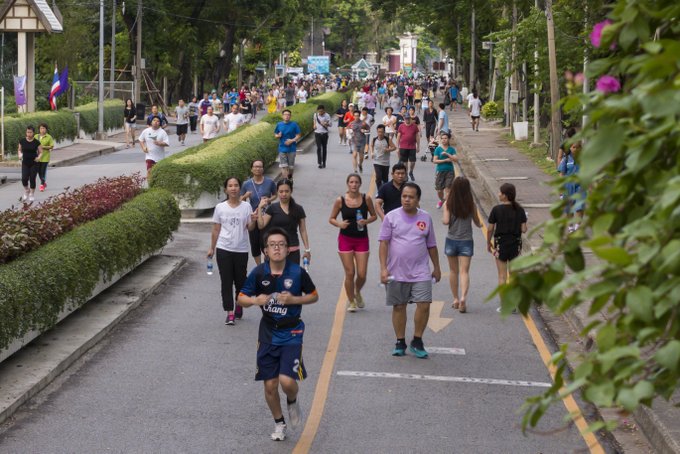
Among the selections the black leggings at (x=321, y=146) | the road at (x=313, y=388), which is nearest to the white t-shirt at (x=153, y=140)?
the black leggings at (x=321, y=146)

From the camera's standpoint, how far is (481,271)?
17.4 metres

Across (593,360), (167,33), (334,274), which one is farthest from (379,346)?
(167,33)

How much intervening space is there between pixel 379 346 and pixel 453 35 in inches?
2628

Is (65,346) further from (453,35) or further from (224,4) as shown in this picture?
(453,35)

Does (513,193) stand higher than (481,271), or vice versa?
(513,193)

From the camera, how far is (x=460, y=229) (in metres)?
14.0

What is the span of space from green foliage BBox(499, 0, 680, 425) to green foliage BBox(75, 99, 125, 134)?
41422mm

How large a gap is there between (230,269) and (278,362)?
452 centimetres

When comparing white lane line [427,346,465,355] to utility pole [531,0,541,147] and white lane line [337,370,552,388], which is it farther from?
utility pole [531,0,541,147]

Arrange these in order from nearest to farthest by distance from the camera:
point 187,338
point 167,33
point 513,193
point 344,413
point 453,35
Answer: point 344,413 → point 187,338 → point 513,193 → point 167,33 → point 453,35

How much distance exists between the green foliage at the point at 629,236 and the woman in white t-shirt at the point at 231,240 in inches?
365

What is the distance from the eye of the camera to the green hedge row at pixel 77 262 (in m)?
10.6

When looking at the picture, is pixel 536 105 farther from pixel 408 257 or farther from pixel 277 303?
pixel 277 303

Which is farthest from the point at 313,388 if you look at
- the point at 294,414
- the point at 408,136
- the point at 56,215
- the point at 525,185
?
the point at 525,185
